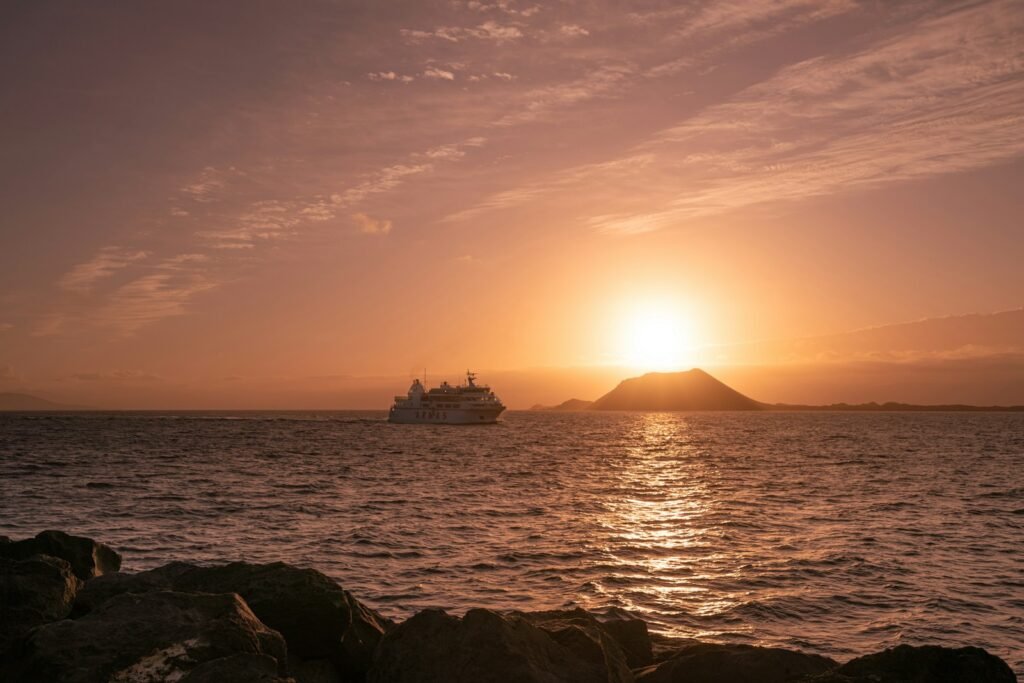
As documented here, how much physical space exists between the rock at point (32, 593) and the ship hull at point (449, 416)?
136 m

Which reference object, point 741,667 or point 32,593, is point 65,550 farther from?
point 741,667

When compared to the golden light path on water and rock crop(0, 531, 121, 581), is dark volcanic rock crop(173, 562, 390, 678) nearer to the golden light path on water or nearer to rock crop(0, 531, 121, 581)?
rock crop(0, 531, 121, 581)

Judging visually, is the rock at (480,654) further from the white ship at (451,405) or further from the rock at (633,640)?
the white ship at (451,405)

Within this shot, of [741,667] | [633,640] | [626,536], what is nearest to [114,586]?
[633,640]

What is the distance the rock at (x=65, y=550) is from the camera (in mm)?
12703

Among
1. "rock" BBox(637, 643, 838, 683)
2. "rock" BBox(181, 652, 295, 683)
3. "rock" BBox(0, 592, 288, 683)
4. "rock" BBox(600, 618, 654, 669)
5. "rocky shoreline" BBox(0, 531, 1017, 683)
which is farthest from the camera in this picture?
"rock" BBox(600, 618, 654, 669)

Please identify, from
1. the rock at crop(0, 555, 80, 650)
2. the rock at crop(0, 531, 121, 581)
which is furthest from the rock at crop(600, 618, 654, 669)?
the rock at crop(0, 531, 121, 581)

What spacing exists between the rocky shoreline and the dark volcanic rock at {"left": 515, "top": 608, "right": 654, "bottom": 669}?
48mm

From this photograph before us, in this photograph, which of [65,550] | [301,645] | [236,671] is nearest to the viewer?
[236,671]

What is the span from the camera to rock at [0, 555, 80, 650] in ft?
30.1

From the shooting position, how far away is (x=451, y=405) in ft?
484

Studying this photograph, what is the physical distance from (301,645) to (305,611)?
1.65ft

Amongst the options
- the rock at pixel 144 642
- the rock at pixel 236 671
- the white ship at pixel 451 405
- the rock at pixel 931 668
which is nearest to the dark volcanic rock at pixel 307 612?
the rock at pixel 144 642

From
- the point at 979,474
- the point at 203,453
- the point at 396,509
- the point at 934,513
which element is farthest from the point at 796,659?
the point at 203,453
